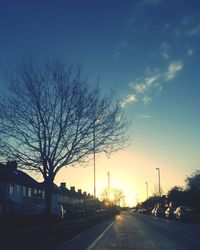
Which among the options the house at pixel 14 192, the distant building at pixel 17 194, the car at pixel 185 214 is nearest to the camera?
the car at pixel 185 214

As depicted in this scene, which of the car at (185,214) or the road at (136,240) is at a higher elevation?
the car at (185,214)

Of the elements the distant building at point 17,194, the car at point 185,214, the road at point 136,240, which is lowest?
the road at point 136,240

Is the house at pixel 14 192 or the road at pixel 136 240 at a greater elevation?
the house at pixel 14 192

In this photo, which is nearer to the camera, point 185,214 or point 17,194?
point 185,214

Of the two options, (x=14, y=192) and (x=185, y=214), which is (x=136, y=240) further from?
(x=14, y=192)

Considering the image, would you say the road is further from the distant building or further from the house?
the house

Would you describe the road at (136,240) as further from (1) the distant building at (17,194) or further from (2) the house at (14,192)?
(2) the house at (14,192)

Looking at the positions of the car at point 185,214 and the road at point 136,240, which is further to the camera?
the car at point 185,214

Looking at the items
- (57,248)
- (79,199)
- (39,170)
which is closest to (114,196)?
(79,199)

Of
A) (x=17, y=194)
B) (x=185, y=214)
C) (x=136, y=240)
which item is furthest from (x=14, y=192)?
(x=136, y=240)

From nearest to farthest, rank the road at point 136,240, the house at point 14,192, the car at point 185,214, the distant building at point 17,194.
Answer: the road at point 136,240, the car at point 185,214, the distant building at point 17,194, the house at point 14,192

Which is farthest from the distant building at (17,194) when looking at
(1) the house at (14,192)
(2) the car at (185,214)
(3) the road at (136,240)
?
(3) the road at (136,240)

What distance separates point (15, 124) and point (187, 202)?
54006mm

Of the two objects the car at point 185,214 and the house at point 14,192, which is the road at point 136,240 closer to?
the car at point 185,214
